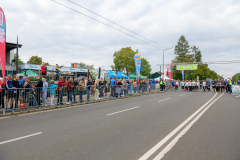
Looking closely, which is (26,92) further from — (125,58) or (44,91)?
(125,58)

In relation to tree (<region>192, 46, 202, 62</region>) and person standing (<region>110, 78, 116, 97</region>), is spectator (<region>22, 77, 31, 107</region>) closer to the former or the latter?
person standing (<region>110, 78, 116, 97</region>)

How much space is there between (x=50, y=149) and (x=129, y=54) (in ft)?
178

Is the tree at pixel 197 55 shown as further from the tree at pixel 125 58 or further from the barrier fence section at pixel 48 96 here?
the barrier fence section at pixel 48 96

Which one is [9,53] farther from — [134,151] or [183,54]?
[183,54]

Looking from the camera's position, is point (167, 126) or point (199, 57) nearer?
point (167, 126)

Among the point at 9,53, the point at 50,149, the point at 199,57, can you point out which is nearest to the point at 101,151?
the point at 50,149

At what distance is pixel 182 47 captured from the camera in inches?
2736

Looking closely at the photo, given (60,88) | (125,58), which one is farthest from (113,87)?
(125,58)

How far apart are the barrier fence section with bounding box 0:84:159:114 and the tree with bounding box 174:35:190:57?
57.9 metres

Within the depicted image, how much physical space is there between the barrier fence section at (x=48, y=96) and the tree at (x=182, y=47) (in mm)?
57934

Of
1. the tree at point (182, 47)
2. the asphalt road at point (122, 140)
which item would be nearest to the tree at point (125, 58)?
the tree at point (182, 47)

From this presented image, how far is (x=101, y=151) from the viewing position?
3.90 metres

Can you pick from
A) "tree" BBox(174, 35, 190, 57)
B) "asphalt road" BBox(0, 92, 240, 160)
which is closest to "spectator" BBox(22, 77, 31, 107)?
"asphalt road" BBox(0, 92, 240, 160)

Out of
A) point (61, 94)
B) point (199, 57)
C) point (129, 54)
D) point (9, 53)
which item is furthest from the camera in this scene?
point (199, 57)
